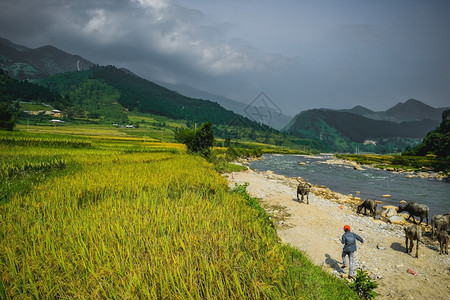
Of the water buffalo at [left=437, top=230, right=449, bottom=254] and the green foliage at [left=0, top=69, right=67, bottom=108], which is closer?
the water buffalo at [left=437, top=230, right=449, bottom=254]

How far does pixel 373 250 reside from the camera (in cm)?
901

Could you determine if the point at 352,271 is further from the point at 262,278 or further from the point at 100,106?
the point at 100,106

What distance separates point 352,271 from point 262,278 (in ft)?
22.1

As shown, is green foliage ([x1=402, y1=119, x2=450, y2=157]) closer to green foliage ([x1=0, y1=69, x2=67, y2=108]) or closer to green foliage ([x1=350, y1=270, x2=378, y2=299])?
green foliage ([x1=350, y1=270, x2=378, y2=299])

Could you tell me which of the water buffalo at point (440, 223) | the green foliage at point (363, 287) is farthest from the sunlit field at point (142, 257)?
the water buffalo at point (440, 223)

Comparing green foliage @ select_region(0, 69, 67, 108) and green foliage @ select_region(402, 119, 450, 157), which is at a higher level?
green foliage @ select_region(0, 69, 67, 108)

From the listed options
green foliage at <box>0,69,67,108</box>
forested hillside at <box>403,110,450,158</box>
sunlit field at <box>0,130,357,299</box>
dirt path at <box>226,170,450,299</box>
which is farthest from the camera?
green foliage at <box>0,69,67,108</box>

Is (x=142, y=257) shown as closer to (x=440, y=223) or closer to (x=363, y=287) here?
(x=363, y=287)

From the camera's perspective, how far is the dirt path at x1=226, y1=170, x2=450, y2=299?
659 cm

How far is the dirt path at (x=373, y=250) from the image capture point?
659 cm

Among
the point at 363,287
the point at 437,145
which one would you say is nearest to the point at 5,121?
the point at 363,287

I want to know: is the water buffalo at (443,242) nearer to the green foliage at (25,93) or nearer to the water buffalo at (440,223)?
the water buffalo at (440,223)

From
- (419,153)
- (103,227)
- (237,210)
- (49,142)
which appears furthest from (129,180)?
(419,153)

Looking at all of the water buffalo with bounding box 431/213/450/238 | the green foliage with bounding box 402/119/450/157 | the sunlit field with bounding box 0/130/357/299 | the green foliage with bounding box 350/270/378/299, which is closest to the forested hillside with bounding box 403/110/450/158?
the green foliage with bounding box 402/119/450/157
